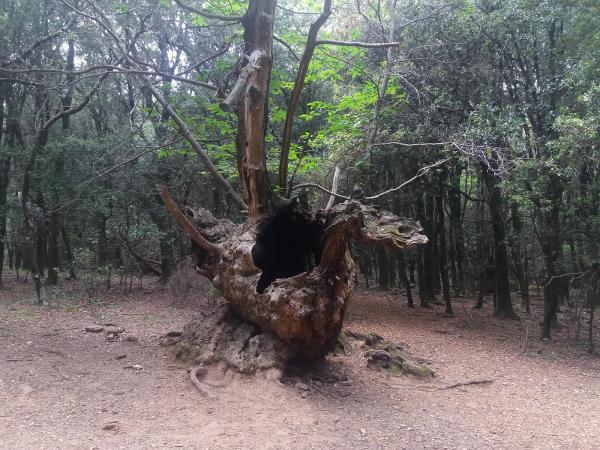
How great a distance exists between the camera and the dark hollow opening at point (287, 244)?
7.34 meters

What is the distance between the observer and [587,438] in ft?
17.9

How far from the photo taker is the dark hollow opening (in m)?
7.34

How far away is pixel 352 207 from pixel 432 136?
549 centimetres

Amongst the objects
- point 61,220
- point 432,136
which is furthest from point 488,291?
point 61,220

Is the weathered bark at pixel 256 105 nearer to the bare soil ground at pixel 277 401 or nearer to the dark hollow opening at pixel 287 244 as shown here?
the dark hollow opening at pixel 287 244

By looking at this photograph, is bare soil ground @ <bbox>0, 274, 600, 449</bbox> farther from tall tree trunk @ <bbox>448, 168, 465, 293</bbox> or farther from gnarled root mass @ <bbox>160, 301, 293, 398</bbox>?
tall tree trunk @ <bbox>448, 168, 465, 293</bbox>

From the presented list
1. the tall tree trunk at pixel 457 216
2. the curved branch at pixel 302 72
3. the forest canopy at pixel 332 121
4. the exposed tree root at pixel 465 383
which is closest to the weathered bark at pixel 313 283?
the forest canopy at pixel 332 121

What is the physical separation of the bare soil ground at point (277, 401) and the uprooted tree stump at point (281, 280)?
0.51 meters

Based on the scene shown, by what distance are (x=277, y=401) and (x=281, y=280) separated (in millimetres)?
1641

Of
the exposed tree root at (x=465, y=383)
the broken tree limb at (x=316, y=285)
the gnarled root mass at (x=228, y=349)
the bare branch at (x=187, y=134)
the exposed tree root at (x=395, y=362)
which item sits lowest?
the exposed tree root at (x=465, y=383)

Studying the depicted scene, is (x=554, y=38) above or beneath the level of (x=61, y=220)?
above

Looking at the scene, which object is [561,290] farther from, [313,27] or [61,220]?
[61,220]

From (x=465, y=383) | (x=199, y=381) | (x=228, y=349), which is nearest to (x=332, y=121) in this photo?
(x=228, y=349)

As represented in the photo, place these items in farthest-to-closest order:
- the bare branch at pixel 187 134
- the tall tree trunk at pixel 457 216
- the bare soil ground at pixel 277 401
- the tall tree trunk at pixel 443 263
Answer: the tall tree trunk at pixel 457 216 → the tall tree trunk at pixel 443 263 → the bare branch at pixel 187 134 → the bare soil ground at pixel 277 401
